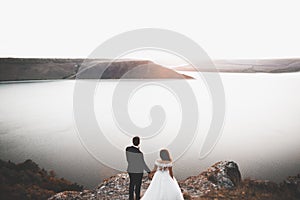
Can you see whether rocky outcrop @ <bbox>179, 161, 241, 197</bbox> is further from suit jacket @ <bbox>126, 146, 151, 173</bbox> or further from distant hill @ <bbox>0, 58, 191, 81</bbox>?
distant hill @ <bbox>0, 58, 191, 81</bbox>

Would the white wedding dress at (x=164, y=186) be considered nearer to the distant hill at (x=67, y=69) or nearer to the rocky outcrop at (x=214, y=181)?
the rocky outcrop at (x=214, y=181)

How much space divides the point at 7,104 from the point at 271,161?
41.6m

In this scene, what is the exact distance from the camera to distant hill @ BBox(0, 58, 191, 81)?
121 ft

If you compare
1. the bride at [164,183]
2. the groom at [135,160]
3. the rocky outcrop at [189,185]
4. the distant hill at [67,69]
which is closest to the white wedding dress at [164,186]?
the bride at [164,183]

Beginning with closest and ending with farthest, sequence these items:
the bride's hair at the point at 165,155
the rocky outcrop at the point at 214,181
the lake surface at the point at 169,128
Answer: the bride's hair at the point at 165,155 → the rocky outcrop at the point at 214,181 → the lake surface at the point at 169,128

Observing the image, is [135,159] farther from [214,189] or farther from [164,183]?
[214,189]

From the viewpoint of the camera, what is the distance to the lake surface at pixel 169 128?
16.4 m

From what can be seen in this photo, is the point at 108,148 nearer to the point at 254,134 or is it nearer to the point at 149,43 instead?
the point at 149,43

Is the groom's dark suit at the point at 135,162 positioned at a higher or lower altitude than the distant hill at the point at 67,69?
lower

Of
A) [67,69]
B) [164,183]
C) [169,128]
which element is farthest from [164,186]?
[67,69]

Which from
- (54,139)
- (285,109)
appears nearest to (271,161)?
(54,139)

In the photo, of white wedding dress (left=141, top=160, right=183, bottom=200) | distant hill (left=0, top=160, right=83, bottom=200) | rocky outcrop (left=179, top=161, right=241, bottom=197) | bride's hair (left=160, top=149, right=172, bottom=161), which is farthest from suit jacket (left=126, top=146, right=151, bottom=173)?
distant hill (left=0, top=160, right=83, bottom=200)

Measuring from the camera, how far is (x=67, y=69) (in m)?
39.1

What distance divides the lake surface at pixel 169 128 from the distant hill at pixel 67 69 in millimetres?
4582
